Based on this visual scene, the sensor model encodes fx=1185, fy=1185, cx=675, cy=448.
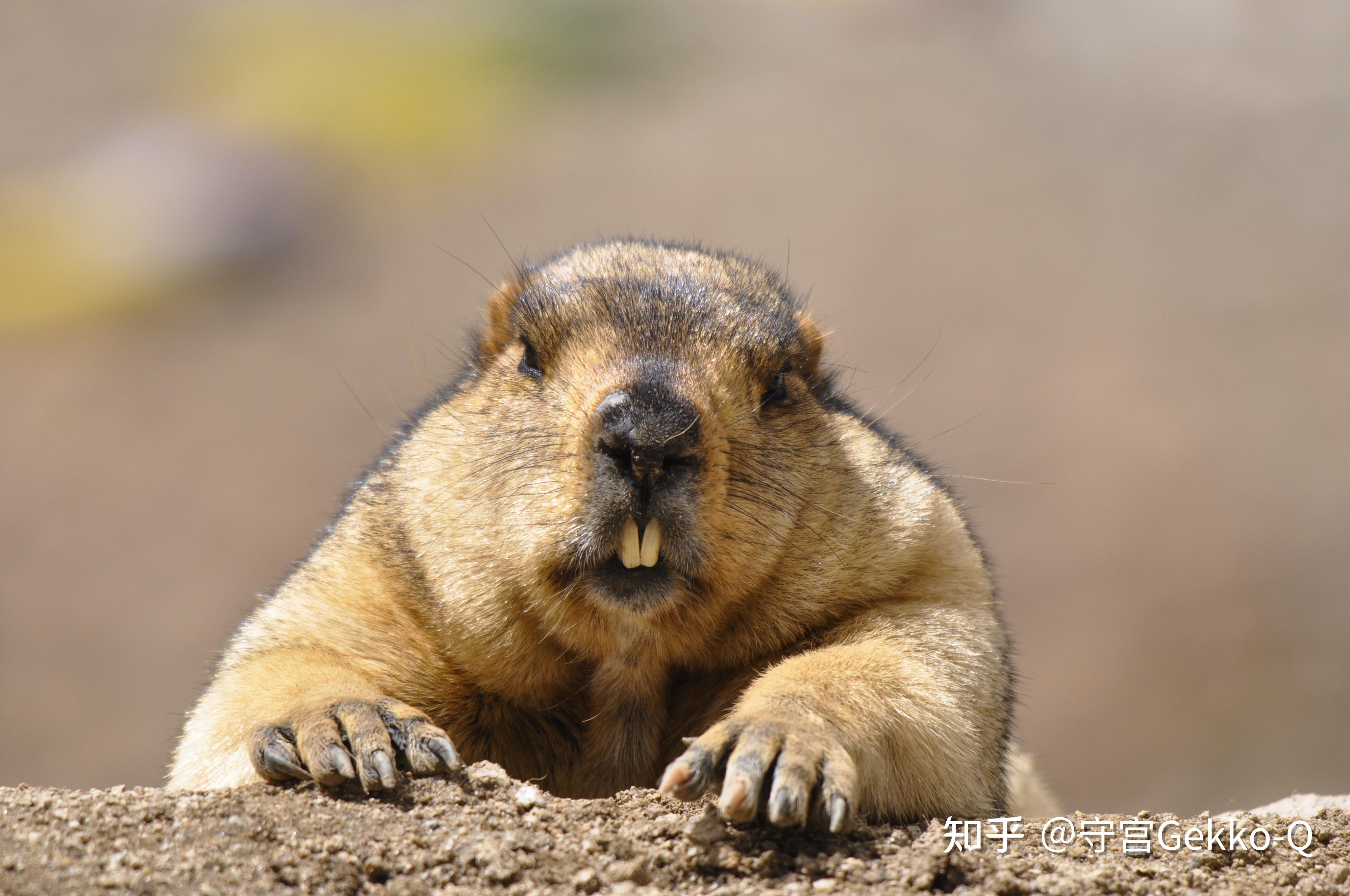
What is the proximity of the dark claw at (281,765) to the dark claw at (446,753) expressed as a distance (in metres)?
0.39

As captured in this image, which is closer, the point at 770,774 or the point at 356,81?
the point at 770,774

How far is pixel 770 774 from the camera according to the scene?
345 cm

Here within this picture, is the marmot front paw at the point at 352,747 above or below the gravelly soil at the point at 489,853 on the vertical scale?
above

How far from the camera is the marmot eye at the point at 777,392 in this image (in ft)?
16.1

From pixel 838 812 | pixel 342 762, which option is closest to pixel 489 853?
pixel 342 762

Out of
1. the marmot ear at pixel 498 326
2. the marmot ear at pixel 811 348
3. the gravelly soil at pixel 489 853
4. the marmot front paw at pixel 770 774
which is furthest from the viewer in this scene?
the marmot ear at pixel 498 326

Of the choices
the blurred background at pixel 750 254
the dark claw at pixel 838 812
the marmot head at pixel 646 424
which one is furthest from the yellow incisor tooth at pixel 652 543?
the blurred background at pixel 750 254

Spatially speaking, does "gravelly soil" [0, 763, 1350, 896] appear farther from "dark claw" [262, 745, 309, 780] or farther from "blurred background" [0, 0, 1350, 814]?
"blurred background" [0, 0, 1350, 814]

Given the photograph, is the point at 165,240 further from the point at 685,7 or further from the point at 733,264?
the point at 733,264

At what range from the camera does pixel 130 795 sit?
143 inches

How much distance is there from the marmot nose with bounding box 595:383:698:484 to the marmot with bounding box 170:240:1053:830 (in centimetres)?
1

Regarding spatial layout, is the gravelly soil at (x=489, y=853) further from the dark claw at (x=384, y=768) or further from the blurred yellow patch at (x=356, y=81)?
the blurred yellow patch at (x=356, y=81)

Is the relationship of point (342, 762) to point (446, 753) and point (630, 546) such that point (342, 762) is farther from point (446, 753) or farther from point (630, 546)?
point (630, 546)

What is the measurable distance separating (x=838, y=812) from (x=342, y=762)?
1522 mm
